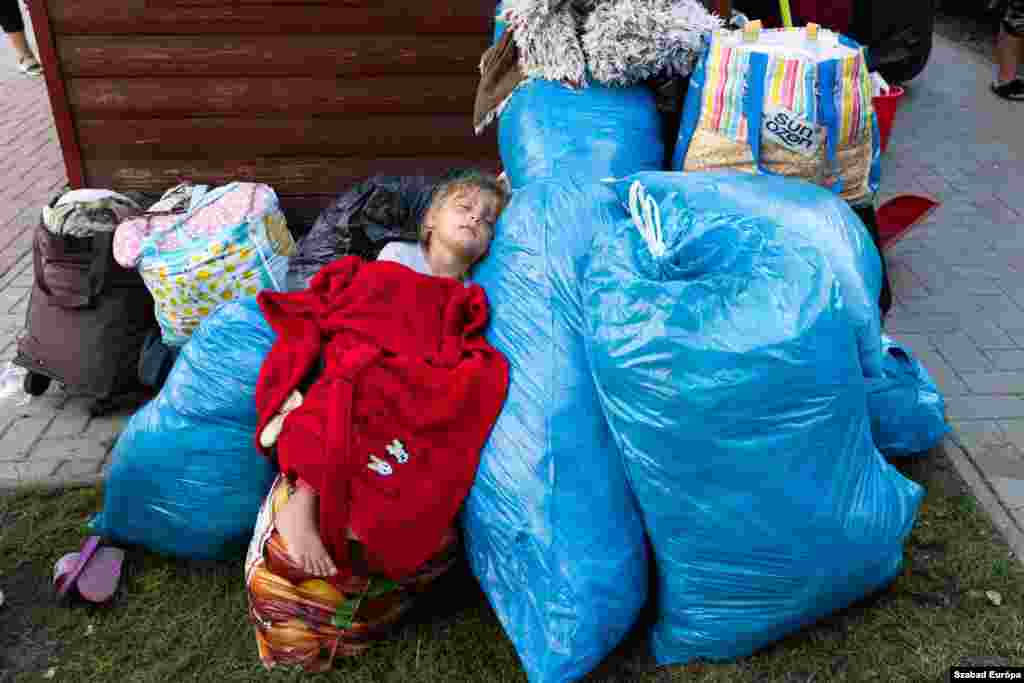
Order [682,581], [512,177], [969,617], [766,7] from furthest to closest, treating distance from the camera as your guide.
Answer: [766,7] < [512,177] < [969,617] < [682,581]

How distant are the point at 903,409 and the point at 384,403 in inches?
63.5

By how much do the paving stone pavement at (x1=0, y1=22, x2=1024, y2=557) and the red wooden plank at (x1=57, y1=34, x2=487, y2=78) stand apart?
1.03 meters

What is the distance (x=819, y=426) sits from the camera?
1.90 m

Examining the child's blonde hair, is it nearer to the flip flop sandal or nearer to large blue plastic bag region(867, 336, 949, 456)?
large blue plastic bag region(867, 336, 949, 456)

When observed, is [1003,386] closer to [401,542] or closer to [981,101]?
[401,542]

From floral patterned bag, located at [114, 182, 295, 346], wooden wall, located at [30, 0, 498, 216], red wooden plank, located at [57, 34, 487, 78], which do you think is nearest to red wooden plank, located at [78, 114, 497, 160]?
wooden wall, located at [30, 0, 498, 216]

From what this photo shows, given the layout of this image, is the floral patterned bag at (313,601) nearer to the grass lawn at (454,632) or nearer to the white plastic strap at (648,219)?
the grass lawn at (454,632)

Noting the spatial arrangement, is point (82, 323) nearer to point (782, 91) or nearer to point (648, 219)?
point (648, 219)

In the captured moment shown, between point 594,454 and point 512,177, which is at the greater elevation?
point 512,177

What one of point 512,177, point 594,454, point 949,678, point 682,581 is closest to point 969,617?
point 949,678

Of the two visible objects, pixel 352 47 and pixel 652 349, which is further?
pixel 352 47

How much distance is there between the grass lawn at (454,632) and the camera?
2.18 metres

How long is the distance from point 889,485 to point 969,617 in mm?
474

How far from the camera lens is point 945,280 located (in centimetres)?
390
